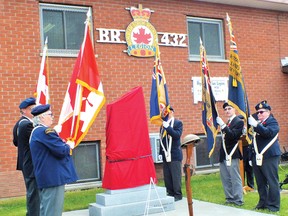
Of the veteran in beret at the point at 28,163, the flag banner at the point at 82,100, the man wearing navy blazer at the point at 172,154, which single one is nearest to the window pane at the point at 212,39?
the man wearing navy blazer at the point at 172,154

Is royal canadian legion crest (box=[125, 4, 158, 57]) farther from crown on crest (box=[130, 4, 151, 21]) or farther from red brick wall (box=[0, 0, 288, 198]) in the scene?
red brick wall (box=[0, 0, 288, 198])

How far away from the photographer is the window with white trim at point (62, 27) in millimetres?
10000

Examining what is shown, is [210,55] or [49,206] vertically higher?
[210,55]

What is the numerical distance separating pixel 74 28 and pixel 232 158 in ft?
17.6

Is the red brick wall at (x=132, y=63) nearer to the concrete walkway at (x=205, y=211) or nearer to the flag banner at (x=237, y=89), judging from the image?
the concrete walkway at (x=205, y=211)

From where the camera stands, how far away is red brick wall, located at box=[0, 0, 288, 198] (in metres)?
9.33

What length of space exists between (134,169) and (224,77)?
641 cm

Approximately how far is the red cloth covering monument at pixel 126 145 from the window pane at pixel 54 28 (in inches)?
159

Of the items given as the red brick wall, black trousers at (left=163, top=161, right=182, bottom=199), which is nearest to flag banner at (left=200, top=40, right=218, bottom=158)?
black trousers at (left=163, top=161, right=182, bottom=199)

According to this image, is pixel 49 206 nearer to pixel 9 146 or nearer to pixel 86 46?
pixel 86 46

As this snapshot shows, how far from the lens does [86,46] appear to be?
6.12 metres

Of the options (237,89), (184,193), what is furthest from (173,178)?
(237,89)

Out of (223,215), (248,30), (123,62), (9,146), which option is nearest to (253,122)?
(223,215)

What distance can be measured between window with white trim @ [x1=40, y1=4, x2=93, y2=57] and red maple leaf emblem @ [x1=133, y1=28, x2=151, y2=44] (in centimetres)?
146
